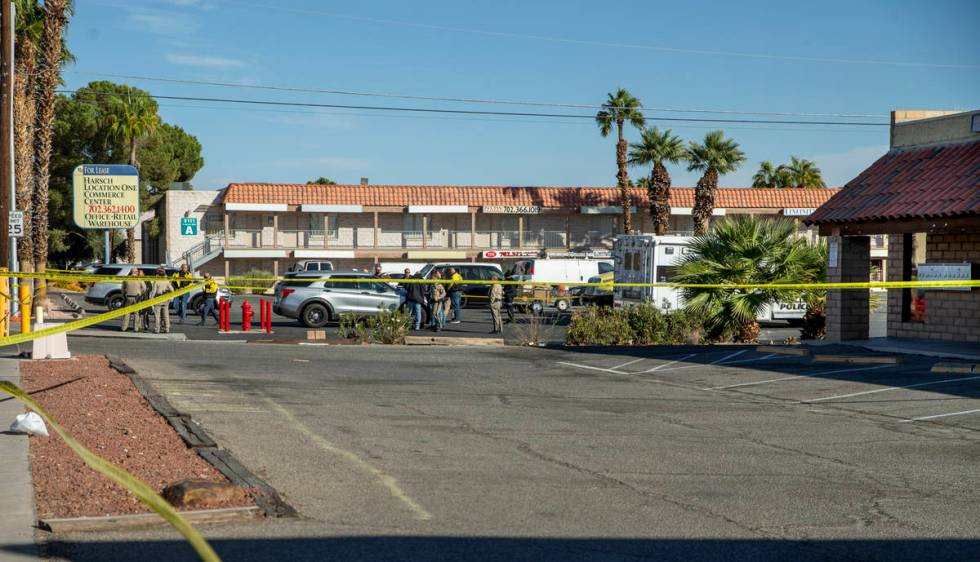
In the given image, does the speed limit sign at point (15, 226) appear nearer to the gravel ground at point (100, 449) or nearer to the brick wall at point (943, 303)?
the gravel ground at point (100, 449)

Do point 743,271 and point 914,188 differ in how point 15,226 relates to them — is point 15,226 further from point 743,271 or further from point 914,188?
point 914,188

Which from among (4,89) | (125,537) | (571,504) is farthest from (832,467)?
(4,89)

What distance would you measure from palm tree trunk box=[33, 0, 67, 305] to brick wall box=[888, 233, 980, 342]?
871 inches

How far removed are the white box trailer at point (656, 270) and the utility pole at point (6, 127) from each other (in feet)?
55.0

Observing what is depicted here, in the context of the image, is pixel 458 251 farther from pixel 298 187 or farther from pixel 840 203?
pixel 840 203

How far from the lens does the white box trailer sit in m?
30.6

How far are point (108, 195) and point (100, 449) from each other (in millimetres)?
14417

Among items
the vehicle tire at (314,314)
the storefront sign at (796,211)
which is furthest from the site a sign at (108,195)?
the storefront sign at (796,211)

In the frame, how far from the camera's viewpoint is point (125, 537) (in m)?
6.48

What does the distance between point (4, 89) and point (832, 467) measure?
2358 cm

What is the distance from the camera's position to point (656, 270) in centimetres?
3150

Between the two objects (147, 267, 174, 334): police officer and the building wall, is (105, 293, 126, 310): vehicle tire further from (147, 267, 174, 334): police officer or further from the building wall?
the building wall

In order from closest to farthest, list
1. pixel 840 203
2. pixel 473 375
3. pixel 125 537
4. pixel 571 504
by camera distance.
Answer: pixel 125 537, pixel 571 504, pixel 473 375, pixel 840 203

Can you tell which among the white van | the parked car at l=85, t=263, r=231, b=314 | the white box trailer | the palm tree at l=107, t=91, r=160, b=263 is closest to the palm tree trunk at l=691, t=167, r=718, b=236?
the white van
